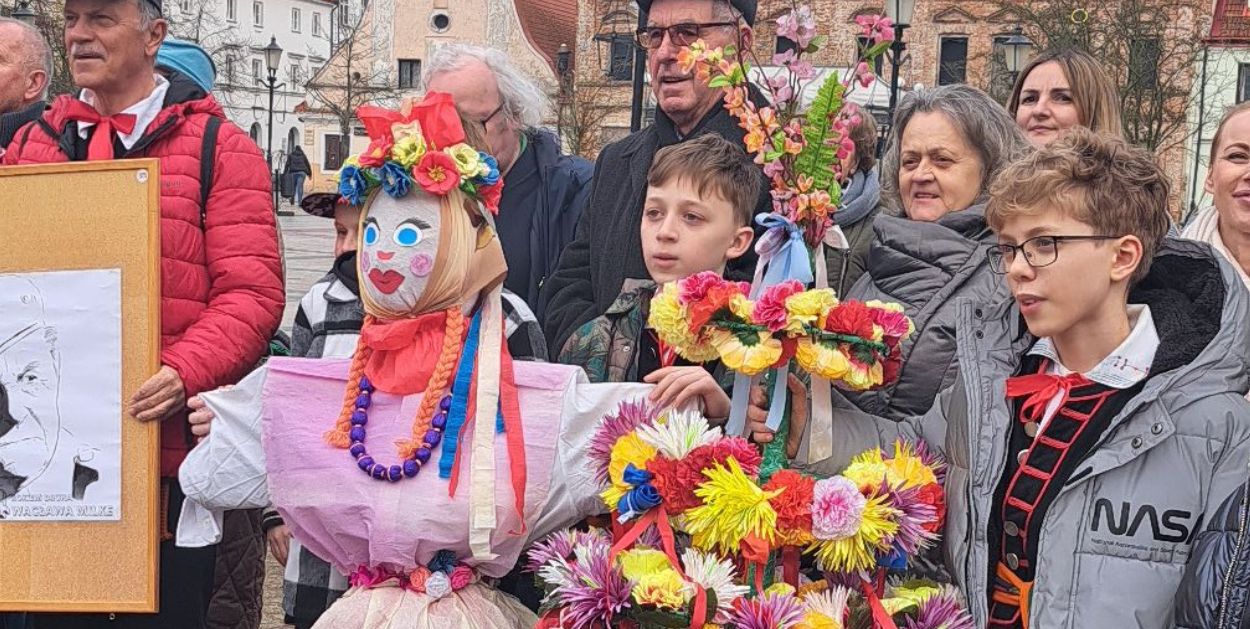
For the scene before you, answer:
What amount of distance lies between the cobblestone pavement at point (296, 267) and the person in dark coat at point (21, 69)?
1.31 m

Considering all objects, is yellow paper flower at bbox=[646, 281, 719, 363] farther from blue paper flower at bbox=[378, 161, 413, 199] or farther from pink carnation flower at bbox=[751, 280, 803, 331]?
blue paper flower at bbox=[378, 161, 413, 199]

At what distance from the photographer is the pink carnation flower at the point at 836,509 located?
10.1 ft

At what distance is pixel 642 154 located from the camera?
4.48 m

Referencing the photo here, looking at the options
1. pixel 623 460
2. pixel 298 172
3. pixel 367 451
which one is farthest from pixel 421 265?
pixel 298 172

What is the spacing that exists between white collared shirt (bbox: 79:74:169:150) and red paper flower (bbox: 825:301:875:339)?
2.02 metres

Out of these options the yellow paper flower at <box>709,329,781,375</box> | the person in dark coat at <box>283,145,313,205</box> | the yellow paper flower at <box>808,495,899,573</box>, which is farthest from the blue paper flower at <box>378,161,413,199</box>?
the person in dark coat at <box>283,145,313,205</box>

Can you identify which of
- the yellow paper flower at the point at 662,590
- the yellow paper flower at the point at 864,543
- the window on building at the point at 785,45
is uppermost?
the window on building at the point at 785,45

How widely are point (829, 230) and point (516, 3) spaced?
51979 mm

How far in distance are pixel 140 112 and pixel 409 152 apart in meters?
0.98

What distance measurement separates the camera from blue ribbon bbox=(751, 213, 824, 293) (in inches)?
126

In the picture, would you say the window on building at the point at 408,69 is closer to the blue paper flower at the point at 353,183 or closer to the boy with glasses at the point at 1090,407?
the blue paper flower at the point at 353,183

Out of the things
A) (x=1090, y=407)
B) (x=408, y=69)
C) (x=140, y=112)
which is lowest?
(x=1090, y=407)

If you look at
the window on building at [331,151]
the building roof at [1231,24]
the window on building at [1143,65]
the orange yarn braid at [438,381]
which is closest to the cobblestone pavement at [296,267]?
the orange yarn braid at [438,381]

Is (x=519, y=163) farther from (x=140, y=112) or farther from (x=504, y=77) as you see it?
(x=140, y=112)
